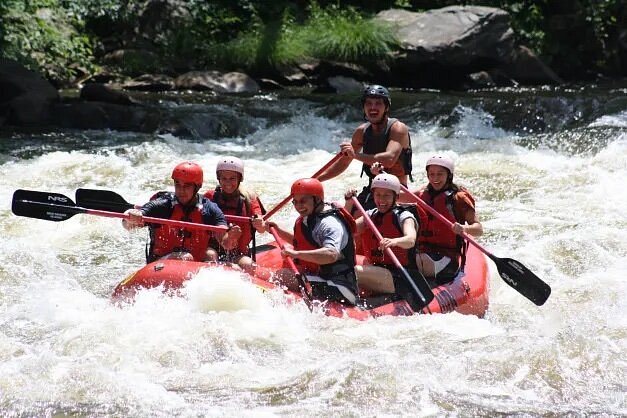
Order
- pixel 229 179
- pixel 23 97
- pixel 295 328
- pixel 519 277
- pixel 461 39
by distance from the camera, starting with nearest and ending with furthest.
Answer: pixel 295 328, pixel 519 277, pixel 229 179, pixel 23 97, pixel 461 39

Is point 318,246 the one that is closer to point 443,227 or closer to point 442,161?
point 443,227

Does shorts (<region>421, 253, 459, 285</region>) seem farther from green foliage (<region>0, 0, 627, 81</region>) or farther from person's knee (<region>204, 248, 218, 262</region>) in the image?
green foliage (<region>0, 0, 627, 81</region>)

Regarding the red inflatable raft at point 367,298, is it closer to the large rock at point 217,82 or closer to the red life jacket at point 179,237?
the red life jacket at point 179,237

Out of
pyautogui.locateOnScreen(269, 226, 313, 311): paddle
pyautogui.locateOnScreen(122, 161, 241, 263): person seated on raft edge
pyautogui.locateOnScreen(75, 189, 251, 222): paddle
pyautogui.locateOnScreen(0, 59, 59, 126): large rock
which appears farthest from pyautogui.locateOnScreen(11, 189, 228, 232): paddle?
pyautogui.locateOnScreen(0, 59, 59, 126): large rock

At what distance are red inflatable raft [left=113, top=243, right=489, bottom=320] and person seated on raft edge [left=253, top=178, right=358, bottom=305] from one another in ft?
0.40

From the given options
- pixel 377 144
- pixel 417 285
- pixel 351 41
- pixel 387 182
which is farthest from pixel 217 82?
pixel 417 285

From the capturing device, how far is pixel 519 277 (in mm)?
6852

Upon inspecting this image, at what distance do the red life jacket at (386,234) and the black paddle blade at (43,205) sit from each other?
6.74 ft

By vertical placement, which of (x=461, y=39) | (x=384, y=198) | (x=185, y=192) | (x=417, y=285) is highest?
(x=384, y=198)

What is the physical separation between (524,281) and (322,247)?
1.46 meters

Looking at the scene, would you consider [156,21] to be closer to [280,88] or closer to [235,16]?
[235,16]

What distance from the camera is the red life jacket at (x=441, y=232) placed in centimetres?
701

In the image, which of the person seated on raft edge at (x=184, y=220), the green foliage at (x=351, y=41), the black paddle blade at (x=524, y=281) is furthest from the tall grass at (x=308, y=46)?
the person seated on raft edge at (x=184, y=220)

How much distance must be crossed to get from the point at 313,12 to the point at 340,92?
10.5 ft
